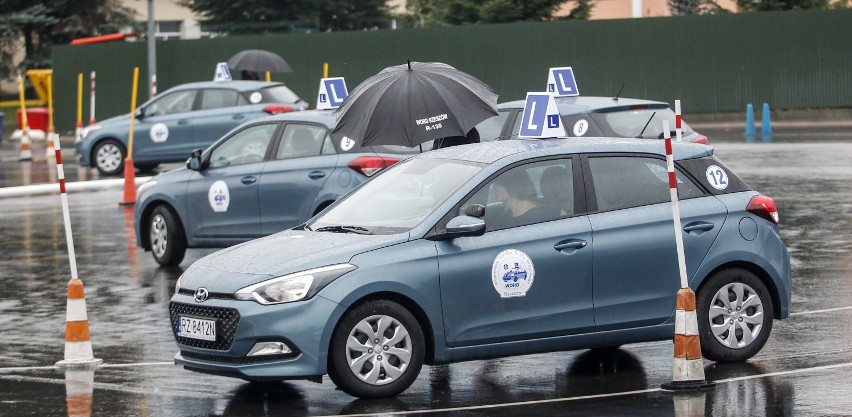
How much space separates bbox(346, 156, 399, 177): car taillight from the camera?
14984mm

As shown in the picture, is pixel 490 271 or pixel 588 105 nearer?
pixel 490 271

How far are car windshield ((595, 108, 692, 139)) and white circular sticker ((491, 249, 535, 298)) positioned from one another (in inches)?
286

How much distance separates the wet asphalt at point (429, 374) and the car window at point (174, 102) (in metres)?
10.2

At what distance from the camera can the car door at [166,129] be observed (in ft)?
86.6

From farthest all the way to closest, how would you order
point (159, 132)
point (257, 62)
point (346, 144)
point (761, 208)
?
point (257, 62), point (159, 132), point (346, 144), point (761, 208)

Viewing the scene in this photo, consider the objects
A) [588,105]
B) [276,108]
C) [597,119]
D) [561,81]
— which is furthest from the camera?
[276,108]

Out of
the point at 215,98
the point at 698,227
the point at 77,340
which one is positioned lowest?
the point at 77,340

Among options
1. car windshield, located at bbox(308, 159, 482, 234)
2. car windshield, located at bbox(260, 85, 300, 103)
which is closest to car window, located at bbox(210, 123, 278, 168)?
car windshield, located at bbox(308, 159, 482, 234)

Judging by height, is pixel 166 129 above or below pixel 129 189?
above

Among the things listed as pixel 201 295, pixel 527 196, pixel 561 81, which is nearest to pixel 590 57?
pixel 561 81

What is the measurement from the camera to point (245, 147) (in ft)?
52.5

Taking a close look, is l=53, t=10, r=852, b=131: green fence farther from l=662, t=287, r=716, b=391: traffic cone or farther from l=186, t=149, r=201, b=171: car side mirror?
l=662, t=287, r=716, b=391: traffic cone

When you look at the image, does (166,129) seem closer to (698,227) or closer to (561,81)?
(561,81)

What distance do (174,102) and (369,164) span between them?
1234cm
